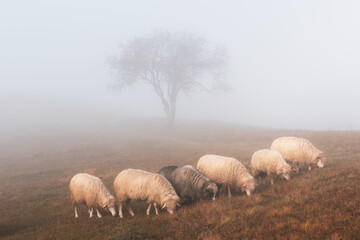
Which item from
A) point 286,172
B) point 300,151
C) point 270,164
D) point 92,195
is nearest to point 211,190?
point 270,164

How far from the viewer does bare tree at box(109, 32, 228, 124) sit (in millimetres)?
47309

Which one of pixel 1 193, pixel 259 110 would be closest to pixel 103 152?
pixel 1 193

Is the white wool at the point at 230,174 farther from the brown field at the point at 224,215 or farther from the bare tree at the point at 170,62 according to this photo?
the bare tree at the point at 170,62

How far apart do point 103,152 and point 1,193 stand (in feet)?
44.9

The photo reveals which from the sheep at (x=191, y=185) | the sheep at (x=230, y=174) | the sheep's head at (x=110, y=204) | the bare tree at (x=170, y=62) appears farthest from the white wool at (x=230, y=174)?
the bare tree at (x=170, y=62)

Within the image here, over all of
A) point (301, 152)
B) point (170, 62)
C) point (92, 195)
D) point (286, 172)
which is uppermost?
point (170, 62)

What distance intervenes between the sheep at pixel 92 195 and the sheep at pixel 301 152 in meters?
9.93

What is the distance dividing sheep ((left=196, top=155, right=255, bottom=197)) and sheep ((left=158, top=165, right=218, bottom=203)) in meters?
1.07

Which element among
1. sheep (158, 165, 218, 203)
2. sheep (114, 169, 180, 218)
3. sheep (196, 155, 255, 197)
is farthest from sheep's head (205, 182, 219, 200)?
sheep (114, 169, 180, 218)

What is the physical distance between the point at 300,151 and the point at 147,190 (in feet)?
29.6

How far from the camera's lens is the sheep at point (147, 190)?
8664 millimetres

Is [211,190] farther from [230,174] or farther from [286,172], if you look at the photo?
[286,172]

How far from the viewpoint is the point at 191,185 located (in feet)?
31.8

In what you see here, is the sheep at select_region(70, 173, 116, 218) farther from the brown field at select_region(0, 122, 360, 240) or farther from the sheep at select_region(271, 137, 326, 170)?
the sheep at select_region(271, 137, 326, 170)
